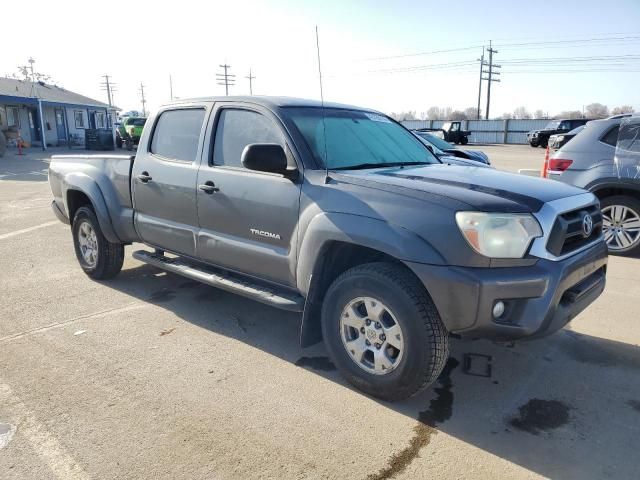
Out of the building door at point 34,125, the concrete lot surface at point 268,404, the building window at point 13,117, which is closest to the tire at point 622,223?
the concrete lot surface at point 268,404

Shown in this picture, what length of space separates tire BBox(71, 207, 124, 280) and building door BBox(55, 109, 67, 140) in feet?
113

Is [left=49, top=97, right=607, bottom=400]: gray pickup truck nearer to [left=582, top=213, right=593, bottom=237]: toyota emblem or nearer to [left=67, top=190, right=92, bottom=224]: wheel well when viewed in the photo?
[left=582, top=213, right=593, bottom=237]: toyota emblem

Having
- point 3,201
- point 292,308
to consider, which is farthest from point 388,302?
point 3,201

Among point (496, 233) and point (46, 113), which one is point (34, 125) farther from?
point (496, 233)

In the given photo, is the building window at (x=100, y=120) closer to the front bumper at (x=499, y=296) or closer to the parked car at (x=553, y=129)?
the parked car at (x=553, y=129)

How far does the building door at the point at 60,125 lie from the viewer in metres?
35.4

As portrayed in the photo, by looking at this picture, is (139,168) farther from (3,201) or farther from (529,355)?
(3,201)

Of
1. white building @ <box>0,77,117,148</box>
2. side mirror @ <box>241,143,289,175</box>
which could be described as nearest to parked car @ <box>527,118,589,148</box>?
white building @ <box>0,77,117,148</box>

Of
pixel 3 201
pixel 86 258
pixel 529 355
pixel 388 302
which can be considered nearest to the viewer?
pixel 388 302

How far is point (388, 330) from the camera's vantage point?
10.0ft

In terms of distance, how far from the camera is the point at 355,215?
10.1ft

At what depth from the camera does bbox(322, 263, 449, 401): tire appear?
2879 mm

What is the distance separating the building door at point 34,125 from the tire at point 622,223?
36.0m

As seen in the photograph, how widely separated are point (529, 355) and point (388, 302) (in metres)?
1.55
